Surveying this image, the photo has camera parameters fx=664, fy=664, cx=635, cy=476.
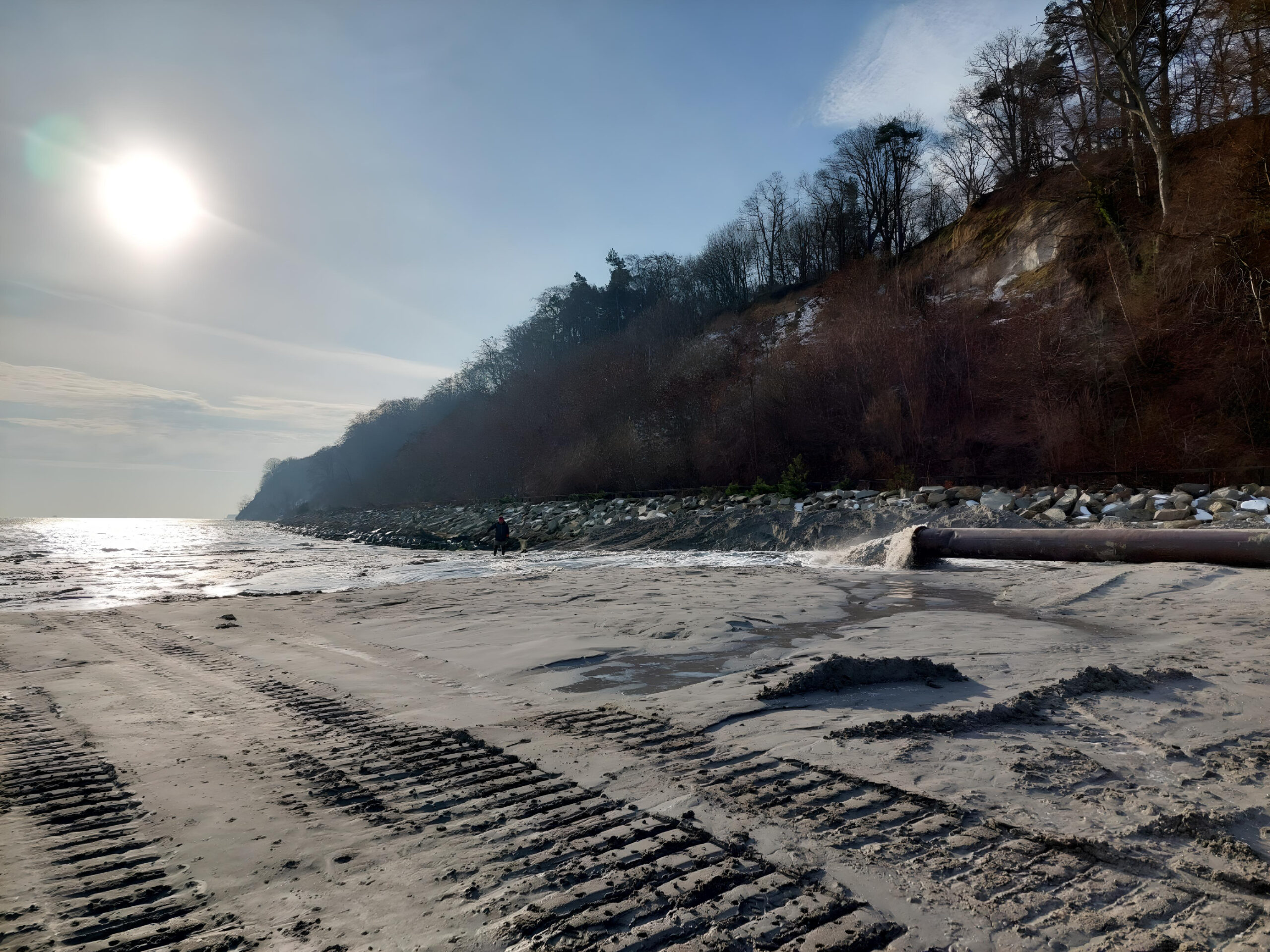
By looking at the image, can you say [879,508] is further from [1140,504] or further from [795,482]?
[1140,504]

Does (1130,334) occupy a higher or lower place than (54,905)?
higher

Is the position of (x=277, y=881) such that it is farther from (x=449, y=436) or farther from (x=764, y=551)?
(x=449, y=436)

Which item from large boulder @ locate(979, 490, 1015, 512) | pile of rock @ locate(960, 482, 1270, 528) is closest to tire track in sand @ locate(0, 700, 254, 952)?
pile of rock @ locate(960, 482, 1270, 528)

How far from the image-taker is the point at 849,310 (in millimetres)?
29562

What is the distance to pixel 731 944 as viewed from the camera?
2.00 metres

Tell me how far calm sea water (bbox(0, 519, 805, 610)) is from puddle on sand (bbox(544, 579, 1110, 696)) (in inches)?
216

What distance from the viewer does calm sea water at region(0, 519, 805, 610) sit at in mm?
12156

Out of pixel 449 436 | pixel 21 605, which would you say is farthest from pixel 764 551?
pixel 449 436

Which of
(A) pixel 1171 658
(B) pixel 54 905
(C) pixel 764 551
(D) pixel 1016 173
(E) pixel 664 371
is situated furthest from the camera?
(E) pixel 664 371

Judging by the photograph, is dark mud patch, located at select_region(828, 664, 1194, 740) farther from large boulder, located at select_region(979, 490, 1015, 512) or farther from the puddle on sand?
large boulder, located at select_region(979, 490, 1015, 512)

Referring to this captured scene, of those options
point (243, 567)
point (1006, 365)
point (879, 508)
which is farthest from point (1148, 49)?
point (243, 567)

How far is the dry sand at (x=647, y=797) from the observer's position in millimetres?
2135

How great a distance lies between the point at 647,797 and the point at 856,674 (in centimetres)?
217

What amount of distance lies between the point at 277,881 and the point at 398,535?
31.2 m
